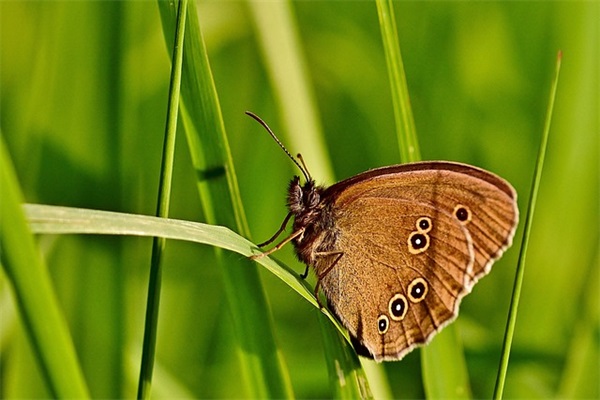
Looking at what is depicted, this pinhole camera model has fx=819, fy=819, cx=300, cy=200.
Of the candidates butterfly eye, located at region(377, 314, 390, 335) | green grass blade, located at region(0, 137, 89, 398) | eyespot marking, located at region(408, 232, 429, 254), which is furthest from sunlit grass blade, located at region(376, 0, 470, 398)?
green grass blade, located at region(0, 137, 89, 398)

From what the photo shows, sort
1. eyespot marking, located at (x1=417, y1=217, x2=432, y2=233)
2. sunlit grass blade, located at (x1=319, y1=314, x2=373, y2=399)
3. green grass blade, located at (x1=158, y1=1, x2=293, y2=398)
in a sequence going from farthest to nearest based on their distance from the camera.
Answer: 1. eyespot marking, located at (x1=417, y1=217, x2=432, y2=233)
2. sunlit grass blade, located at (x1=319, y1=314, x2=373, y2=399)
3. green grass blade, located at (x1=158, y1=1, x2=293, y2=398)

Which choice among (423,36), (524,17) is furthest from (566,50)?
(423,36)

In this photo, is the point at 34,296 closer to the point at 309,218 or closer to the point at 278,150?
the point at 309,218

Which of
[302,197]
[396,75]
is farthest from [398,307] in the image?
[396,75]

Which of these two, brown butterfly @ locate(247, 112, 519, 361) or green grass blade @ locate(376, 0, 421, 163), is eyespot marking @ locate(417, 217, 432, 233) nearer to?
brown butterfly @ locate(247, 112, 519, 361)

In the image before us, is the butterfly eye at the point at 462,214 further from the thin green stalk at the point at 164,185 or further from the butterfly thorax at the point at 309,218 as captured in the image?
the thin green stalk at the point at 164,185

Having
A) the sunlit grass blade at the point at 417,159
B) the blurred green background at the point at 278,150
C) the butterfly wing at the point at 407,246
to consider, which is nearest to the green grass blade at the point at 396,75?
the sunlit grass blade at the point at 417,159

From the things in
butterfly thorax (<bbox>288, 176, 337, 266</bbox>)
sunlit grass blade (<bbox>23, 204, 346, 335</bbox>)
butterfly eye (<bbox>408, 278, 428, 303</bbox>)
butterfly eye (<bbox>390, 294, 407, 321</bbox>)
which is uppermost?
sunlit grass blade (<bbox>23, 204, 346, 335</bbox>)
